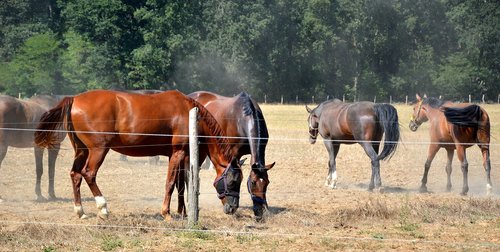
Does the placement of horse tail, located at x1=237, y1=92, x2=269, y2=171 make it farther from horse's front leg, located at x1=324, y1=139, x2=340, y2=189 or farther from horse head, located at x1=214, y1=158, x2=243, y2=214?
horse's front leg, located at x1=324, y1=139, x2=340, y2=189

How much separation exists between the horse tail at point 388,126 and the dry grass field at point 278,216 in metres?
0.88

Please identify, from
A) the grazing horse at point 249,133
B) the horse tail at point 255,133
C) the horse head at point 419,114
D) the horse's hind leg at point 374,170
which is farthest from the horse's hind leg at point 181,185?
the horse head at point 419,114

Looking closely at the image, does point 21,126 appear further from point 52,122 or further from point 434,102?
point 434,102

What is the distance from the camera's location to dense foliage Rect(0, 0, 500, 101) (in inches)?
2352

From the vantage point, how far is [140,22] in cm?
4772

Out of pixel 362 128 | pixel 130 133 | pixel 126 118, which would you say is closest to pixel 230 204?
pixel 130 133

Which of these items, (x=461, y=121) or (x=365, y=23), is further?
(x=365, y=23)

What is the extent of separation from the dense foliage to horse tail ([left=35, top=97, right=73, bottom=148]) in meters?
42.3

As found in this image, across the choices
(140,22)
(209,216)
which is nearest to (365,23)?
(140,22)

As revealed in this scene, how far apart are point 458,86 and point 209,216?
174ft

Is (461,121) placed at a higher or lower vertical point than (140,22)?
lower

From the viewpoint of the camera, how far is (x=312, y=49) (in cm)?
6438

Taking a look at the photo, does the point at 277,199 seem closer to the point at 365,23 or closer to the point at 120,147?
the point at 120,147

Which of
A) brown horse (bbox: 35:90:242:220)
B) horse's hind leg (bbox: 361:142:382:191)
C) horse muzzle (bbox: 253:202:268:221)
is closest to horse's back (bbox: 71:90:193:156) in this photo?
brown horse (bbox: 35:90:242:220)
